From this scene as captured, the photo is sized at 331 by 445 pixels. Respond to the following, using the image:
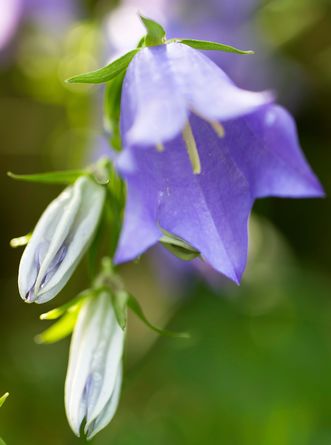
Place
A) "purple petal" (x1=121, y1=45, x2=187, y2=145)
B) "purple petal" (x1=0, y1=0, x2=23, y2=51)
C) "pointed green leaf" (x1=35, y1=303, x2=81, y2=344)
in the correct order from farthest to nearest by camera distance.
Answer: "purple petal" (x1=0, y1=0, x2=23, y2=51), "pointed green leaf" (x1=35, y1=303, x2=81, y2=344), "purple petal" (x1=121, y1=45, x2=187, y2=145)

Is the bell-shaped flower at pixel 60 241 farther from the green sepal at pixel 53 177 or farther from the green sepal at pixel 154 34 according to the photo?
the green sepal at pixel 154 34

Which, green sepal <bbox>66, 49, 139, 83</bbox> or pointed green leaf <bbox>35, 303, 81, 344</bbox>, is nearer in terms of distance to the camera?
green sepal <bbox>66, 49, 139, 83</bbox>

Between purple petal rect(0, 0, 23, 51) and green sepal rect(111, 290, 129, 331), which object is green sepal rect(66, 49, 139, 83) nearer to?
green sepal rect(111, 290, 129, 331)

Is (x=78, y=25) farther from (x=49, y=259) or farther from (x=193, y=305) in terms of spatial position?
(x=49, y=259)

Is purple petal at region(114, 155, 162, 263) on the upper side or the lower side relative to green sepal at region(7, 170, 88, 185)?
upper

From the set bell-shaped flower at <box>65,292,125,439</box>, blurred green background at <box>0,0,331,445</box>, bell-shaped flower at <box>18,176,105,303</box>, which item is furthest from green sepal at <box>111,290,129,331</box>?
blurred green background at <box>0,0,331,445</box>

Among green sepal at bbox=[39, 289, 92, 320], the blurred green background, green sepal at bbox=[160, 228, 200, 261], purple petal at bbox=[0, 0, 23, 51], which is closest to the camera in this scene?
green sepal at bbox=[160, 228, 200, 261]
